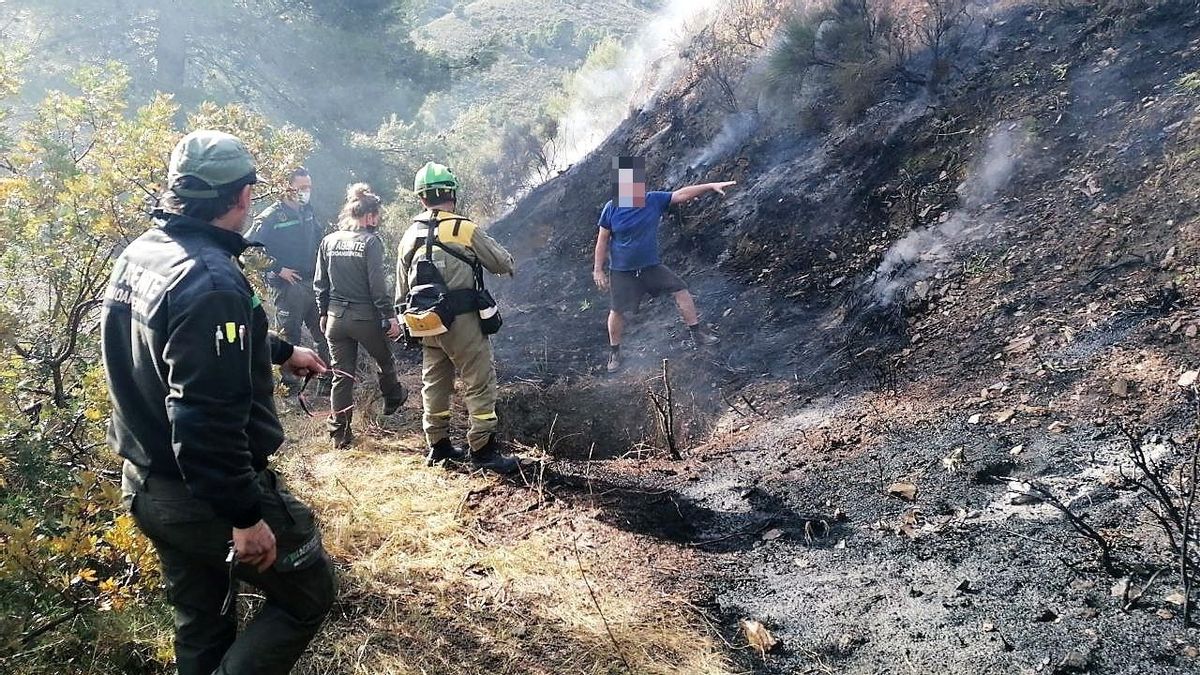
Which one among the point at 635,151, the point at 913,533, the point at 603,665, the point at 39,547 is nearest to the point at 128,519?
the point at 39,547

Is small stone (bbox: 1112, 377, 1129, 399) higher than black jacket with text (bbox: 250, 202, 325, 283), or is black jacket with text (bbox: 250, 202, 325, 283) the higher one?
black jacket with text (bbox: 250, 202, 325, 283)

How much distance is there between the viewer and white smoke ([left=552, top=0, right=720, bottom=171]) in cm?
1399

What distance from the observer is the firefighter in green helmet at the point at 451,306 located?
3914mm

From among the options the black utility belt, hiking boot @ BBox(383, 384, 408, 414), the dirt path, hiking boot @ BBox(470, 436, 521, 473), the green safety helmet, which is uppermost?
the green safety helmet

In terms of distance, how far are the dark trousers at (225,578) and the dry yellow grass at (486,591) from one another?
1.72 ft

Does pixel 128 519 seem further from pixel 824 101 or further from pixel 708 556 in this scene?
pixel 824 101

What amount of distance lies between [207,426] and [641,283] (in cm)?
448

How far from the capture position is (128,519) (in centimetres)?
261

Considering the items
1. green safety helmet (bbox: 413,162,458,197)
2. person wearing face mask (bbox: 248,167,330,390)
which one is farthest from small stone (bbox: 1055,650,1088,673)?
person wearing face mask (bbox: 248,167,330,390)

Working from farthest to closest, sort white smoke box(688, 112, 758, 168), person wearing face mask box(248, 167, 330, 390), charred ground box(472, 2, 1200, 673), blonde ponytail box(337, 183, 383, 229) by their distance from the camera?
white smoke box(688, 112, 758, 168) → person wearing face mask box(248, 167, 330, 390) → blonde ponytail box(337, 183, 383, 229) → charred ground box(472, 2, 1200, 673)

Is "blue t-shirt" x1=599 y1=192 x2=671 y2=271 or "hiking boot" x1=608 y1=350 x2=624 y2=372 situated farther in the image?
"hiking boot" x1=608 y1=350 x2=624 y2=372

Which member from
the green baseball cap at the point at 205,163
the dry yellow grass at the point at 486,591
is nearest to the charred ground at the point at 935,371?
the dry yellow grass at the point at 486,591

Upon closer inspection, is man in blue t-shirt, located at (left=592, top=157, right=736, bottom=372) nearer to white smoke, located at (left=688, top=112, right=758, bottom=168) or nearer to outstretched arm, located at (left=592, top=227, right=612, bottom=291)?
outstretched arm, located at (left=592, top=227, right=612, bottom=291)

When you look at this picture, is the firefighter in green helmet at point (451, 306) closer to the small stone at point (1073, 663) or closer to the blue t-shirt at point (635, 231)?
the blue t-shirt at point (635, 231)
